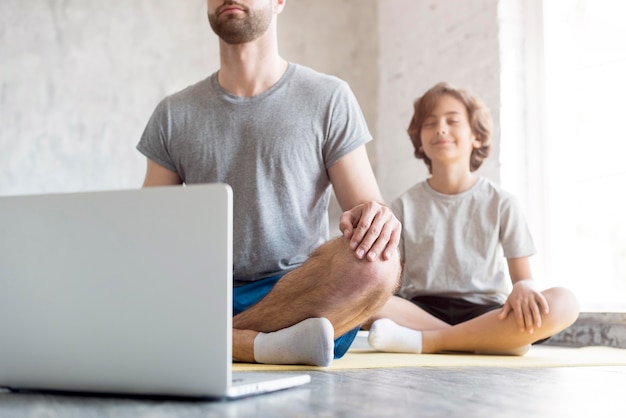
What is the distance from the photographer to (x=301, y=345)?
58.7 inches

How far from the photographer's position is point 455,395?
1107 mm

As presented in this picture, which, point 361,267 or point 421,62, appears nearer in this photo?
point 361,267

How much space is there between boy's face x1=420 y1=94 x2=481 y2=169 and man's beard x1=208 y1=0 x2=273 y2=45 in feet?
2.96

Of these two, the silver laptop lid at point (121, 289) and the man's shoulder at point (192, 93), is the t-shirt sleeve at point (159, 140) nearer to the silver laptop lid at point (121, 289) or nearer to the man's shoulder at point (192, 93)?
the man's shoulder at point (192, 93)

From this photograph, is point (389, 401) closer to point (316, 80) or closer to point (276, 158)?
point (276, 158)

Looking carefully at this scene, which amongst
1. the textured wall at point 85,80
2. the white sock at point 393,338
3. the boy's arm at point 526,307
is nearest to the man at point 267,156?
the white sock at point 393,338

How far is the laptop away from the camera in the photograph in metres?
0.90

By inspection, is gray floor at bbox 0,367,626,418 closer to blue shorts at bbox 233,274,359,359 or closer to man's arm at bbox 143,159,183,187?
blue shorts at bbox 233,274,359,359

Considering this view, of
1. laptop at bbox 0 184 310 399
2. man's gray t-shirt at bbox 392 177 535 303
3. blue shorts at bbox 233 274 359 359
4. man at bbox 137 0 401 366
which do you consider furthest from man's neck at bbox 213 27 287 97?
laptop at bbox 0 184 310 399

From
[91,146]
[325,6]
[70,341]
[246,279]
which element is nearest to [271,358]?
[246,279]

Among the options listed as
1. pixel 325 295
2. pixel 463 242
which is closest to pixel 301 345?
pixel 325 295

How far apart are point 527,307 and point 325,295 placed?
0.69 m

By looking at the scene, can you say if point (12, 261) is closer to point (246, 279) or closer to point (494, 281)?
point (246, 279)

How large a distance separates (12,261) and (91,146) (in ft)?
7.50
